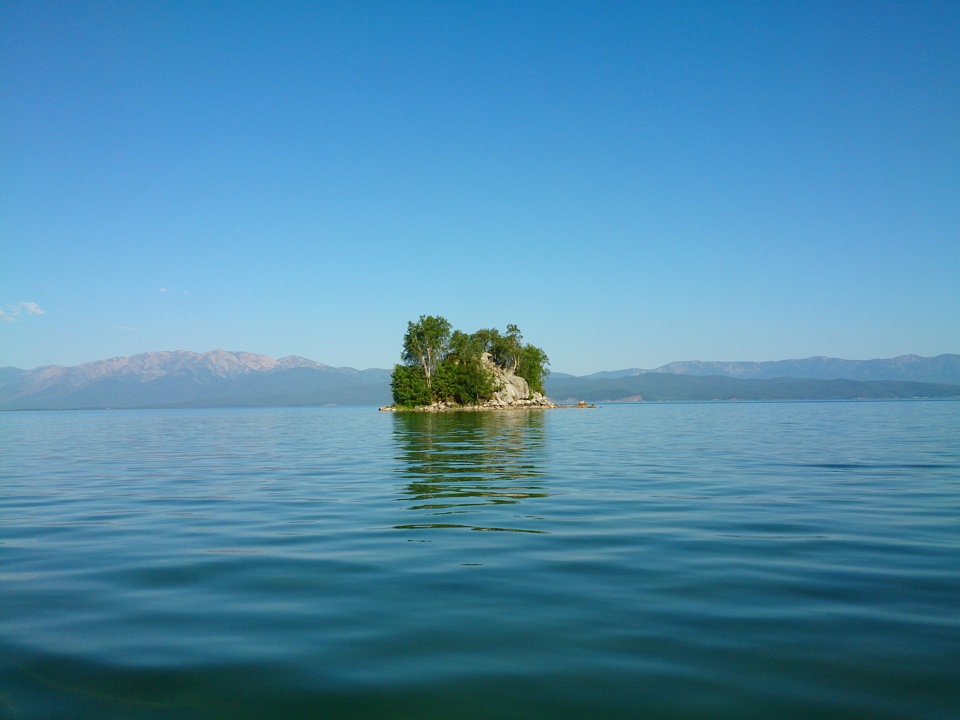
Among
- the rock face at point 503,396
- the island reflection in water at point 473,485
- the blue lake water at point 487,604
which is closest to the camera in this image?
the blue lake water at point 487,604

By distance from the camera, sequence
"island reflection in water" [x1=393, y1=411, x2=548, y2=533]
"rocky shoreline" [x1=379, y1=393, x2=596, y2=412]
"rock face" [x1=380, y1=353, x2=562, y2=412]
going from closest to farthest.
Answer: "island reflection in water" [x1=393, y1=411, x2=548, y2=533]
"rocky shoreline" [x1=379, y1=393, x2=596, y2=412]
"rock face" [x1=380, y1=353, x2=562, y2=412]

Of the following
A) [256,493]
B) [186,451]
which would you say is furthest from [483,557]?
[186,451]

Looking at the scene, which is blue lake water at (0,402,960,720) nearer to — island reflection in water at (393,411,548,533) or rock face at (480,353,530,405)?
island reflection in water at (393,411,548,533)

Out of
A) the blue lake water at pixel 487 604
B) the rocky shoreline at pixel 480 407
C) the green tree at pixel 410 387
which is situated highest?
the green tree at pixel 410 387

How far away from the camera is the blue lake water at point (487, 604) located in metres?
5.16

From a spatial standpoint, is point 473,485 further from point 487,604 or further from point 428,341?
point 428,341

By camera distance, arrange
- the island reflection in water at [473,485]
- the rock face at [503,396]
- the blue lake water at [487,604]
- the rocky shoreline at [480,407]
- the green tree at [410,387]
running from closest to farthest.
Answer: the blue lake water at [487,604], the island reflection in water at [473,485], the rocky shoreline at [480,407], the green tree at [410,387], the rock face at [503,396]

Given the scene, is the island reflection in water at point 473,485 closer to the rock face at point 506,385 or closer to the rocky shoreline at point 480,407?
the rocky shoreline at point 480,407

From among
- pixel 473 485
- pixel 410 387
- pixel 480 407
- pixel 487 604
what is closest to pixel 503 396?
pixel 480 407

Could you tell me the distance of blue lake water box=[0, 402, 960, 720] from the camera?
5160 millimetres

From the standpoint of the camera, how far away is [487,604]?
755 centimetres

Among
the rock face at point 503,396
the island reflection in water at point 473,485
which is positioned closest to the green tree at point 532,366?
the rock face at point 503,396

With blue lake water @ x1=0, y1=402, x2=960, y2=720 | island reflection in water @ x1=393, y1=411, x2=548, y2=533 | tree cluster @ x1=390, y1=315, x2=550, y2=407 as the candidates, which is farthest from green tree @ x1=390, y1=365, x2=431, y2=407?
blue lake water @ x1=0, y1=402, x2=960, y2=720

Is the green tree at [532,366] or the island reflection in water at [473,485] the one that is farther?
the green tree at [532,366]
